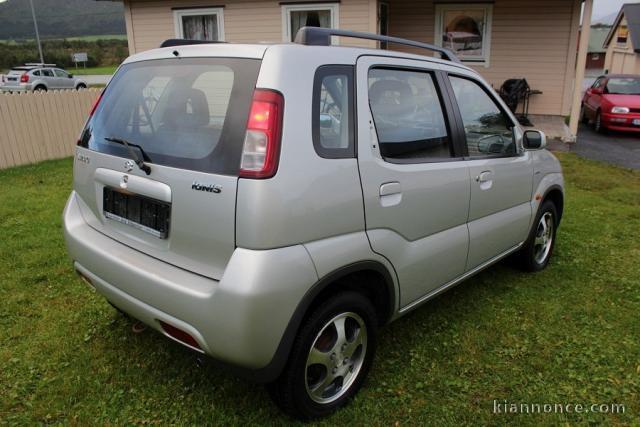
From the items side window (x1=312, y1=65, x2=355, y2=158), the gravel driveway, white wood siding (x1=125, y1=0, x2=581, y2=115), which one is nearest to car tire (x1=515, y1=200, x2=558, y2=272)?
side window (x1=312, y1=65, x2=355, y2=158)

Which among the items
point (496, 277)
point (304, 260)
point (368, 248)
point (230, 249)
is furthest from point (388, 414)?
point (496, 277)

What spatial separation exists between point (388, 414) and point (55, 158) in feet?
28.9

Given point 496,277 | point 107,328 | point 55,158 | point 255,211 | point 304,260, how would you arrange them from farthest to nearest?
point 55,158
point 496,277
point 107,328
point 304,260
point 255,211

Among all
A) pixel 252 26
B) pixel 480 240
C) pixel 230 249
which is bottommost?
pixel 480 240

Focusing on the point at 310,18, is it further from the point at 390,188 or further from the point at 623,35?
the point at 623,35

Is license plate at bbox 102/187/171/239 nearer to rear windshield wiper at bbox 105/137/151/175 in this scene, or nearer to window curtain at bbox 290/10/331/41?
rear windshield wiper at bbox 105/137/151/175

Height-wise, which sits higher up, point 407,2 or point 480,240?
point 407,2

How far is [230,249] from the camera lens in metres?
2.06

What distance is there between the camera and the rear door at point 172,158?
82.7 inches

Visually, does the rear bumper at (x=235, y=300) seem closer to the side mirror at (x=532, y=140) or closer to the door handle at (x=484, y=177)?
the door handle at (x=484, y=177)

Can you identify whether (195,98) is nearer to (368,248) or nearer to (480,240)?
(368,248)

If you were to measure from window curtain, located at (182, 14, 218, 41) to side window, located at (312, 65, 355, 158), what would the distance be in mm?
11193

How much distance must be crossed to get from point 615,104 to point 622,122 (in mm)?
545

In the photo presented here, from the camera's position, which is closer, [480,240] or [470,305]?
[480,240]
